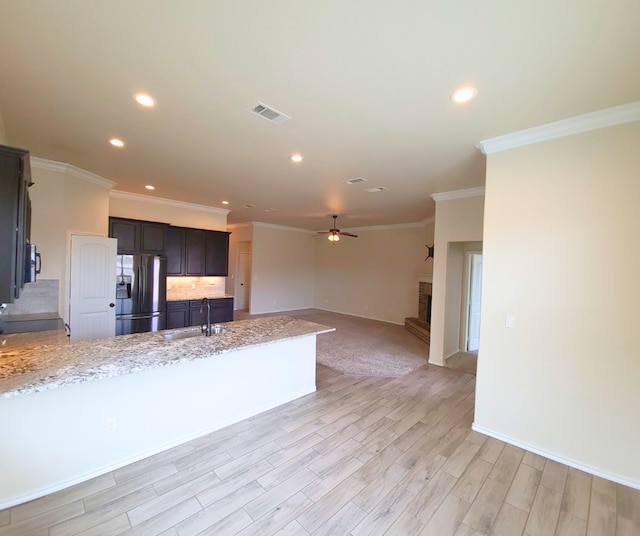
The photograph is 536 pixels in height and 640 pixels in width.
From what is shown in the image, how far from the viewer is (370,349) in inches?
233

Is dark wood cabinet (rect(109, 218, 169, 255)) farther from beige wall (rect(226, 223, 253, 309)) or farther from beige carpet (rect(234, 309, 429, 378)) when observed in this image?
beige wall (rect(226, 223, 253, 309))

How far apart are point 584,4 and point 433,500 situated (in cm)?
314

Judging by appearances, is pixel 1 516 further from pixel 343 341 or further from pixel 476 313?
pixel 476 313

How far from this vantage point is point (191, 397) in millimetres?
2727

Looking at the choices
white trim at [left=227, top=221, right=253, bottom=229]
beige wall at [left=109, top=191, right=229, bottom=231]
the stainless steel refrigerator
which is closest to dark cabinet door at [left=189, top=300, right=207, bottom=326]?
the stainless steel refrigerator

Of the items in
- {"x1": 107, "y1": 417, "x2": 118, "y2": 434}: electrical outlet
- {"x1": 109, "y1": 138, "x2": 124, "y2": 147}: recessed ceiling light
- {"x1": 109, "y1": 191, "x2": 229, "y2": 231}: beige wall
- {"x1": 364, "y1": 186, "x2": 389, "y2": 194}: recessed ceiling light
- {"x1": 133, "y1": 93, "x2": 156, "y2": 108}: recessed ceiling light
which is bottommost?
{"x1": 107, "y1": 417, "x2": 118, "y2": 434}: electrical outlet

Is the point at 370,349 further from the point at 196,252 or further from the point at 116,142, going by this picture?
the point at 116,142

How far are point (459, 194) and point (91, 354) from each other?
5.24 m

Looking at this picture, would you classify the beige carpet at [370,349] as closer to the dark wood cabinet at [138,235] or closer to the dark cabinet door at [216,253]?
the dark cabinet door at [216,253]

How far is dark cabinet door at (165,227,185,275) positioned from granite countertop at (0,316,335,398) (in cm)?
300

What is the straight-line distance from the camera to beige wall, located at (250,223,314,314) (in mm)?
9188

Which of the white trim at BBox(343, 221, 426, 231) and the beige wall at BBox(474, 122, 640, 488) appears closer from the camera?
the beige wall at BBox(474, 122, 640, 488)

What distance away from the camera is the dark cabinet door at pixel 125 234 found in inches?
204

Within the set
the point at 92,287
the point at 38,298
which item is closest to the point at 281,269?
the point at 92,287
